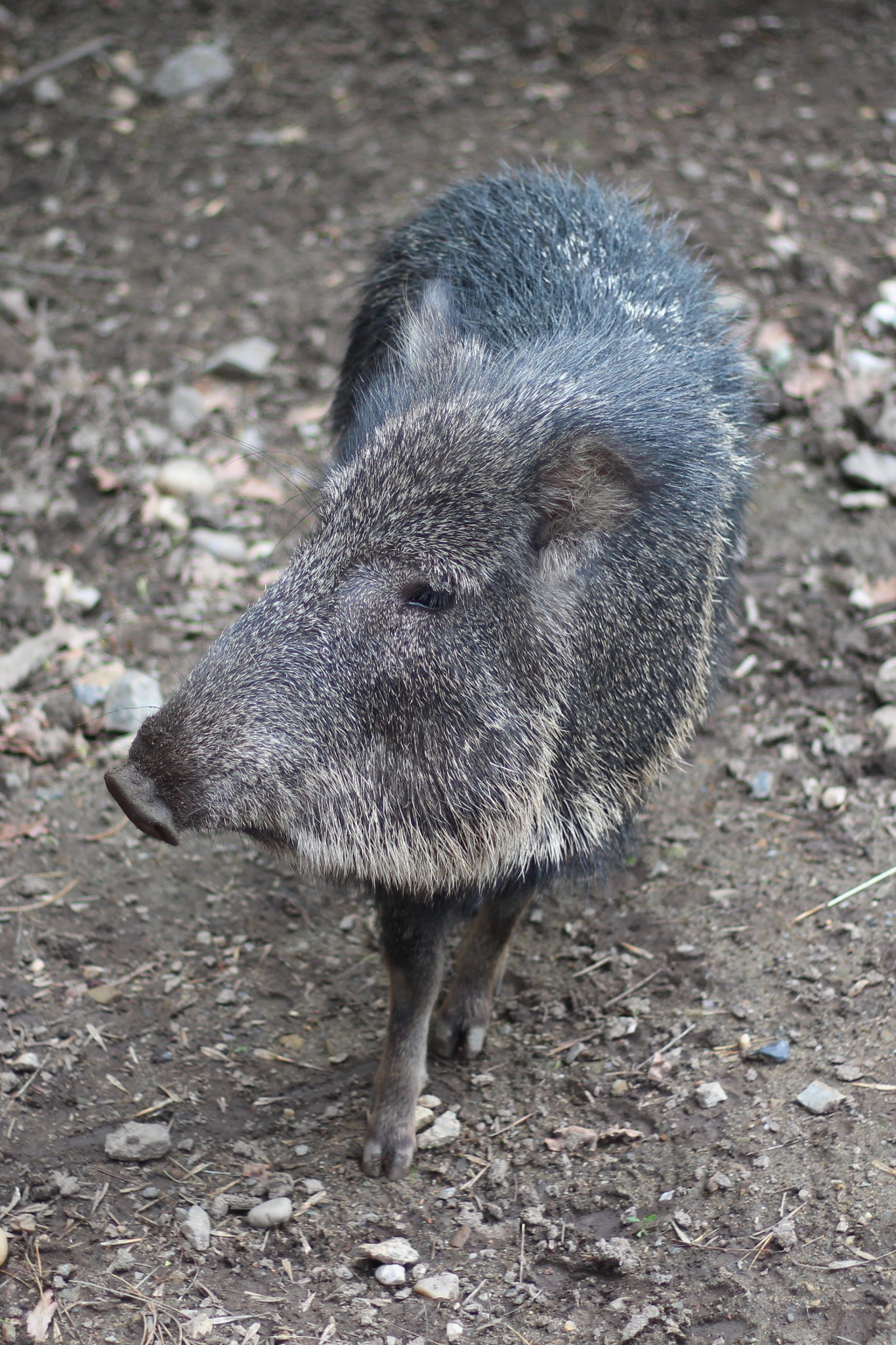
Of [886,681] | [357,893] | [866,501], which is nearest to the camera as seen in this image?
[357,893]

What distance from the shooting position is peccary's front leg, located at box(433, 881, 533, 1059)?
3197mm

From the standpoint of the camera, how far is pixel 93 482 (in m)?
4.72

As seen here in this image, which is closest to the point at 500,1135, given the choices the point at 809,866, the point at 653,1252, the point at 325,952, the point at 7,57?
the point at 653,1252

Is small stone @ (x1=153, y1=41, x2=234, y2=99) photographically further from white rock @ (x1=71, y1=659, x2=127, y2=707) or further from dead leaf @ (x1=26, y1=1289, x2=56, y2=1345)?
dead leaf @ (x1=26, y1=1289, x2=56, y2=1345)

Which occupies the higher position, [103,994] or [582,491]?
[582,491]

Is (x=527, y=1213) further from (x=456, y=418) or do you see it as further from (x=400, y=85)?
(x=400, y=85)

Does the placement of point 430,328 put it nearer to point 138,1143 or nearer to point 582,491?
point 582,491

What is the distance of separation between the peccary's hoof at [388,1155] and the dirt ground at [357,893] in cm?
4

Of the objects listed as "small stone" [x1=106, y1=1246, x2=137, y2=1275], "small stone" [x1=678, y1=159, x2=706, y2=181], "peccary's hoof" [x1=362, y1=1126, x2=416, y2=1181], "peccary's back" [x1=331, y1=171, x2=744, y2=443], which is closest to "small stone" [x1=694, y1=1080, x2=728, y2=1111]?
"peccary's hoof" [x1=362, y1=1126, x2=416, y2=1181]

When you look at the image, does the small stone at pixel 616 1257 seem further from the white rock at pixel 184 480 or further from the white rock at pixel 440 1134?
the white rock at pixel 184 480

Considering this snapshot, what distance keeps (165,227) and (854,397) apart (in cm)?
328

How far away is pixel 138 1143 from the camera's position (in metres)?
2.84

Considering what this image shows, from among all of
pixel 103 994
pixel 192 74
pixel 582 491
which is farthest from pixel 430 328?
pixel 192 74

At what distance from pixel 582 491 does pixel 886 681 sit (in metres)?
1.86
